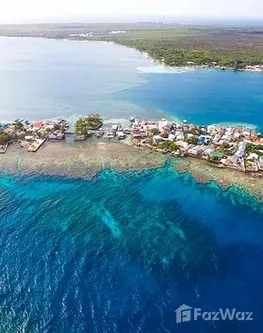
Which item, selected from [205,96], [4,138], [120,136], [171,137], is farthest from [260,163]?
[205,96]

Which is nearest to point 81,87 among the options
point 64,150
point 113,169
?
point 64,150

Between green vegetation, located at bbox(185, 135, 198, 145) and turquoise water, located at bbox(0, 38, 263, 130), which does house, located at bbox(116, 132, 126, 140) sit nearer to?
green vegetation, located at bbox(185, 135, 198, 145)

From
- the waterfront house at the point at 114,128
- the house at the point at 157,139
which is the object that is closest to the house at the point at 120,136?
the waterfront house at the point at 114,128

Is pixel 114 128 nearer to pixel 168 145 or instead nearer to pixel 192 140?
pixel 168 145

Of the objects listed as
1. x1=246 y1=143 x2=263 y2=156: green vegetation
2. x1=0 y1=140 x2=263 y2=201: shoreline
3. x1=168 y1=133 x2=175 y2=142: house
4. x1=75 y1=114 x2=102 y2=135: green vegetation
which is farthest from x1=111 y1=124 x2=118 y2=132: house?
x1=246 y1=143 x2=263 y2=156: green vegetation

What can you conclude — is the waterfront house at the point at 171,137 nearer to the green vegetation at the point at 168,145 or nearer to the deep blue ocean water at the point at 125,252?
the green vegetation at the point at 168,145
